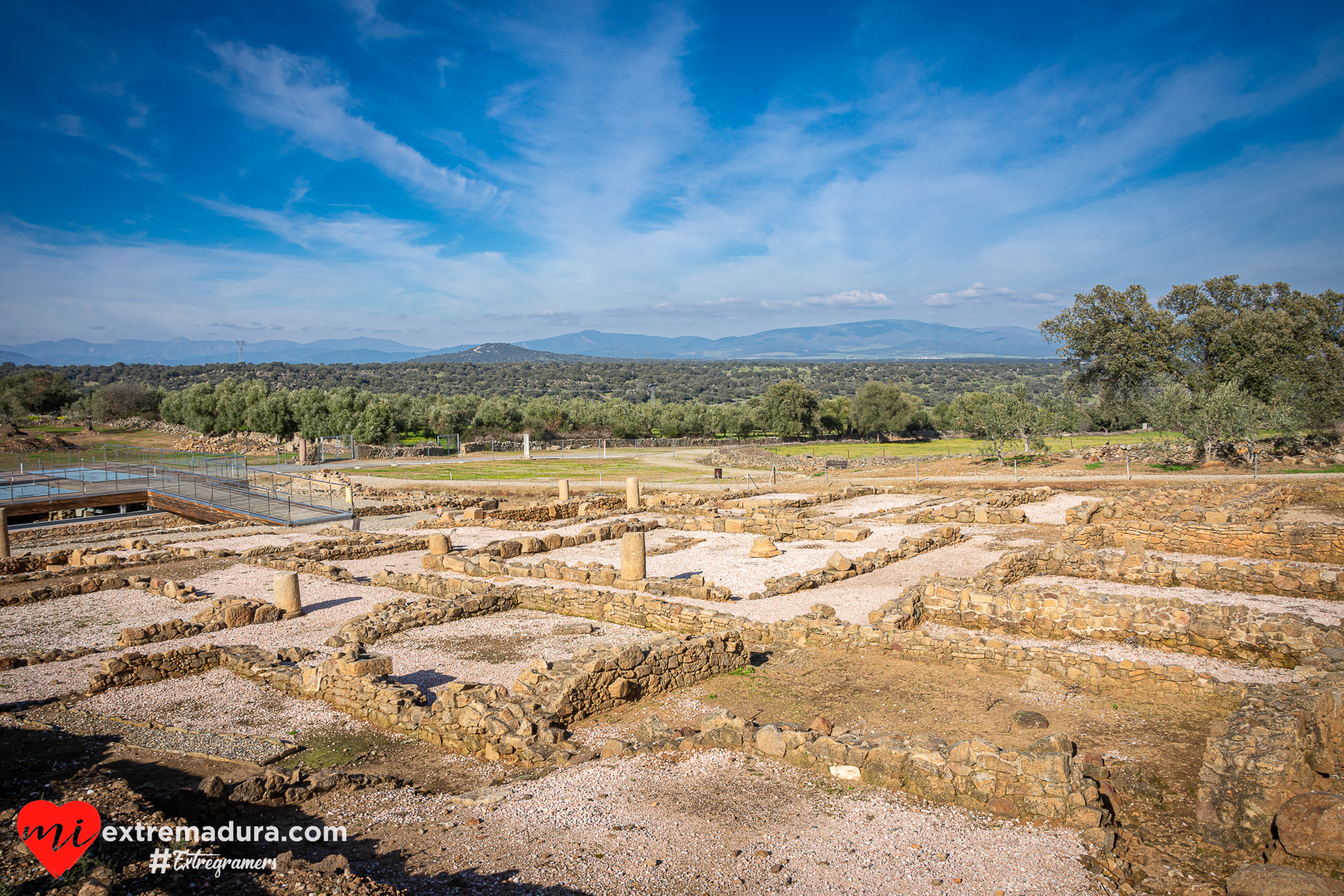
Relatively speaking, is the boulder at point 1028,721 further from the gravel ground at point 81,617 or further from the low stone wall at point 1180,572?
the gravel ground at point 81,617

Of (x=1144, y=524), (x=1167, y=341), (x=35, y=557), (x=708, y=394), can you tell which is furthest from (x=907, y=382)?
(x=35, y=557)

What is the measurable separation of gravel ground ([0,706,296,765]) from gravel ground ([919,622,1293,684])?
10.7 meters

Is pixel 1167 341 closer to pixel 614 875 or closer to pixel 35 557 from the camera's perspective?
pixel 614 875

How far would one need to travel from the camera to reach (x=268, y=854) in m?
6.31

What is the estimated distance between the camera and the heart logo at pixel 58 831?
514cm

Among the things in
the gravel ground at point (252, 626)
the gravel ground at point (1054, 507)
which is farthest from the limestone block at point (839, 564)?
the gravel ground at point (252, 626)

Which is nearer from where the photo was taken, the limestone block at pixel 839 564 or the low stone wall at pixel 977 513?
the limestone block at pixel 839 564

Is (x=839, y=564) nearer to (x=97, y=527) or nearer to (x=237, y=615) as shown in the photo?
(x=237, y=615)

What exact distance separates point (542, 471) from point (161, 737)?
46442 mm

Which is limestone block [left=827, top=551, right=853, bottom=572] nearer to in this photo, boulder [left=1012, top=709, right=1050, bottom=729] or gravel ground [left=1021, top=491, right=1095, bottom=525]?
boulder [left=1012, top=709, right=1050, bottom=729]

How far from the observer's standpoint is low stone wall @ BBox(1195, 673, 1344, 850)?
249 inches

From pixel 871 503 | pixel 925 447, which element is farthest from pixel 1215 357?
pixel 871 503

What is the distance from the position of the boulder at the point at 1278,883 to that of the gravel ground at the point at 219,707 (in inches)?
398

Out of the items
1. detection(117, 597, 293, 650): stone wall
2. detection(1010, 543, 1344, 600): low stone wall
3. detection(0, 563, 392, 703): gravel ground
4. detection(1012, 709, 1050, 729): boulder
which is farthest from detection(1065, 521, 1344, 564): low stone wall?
detection(117, 597, 293, 650): stone wall
